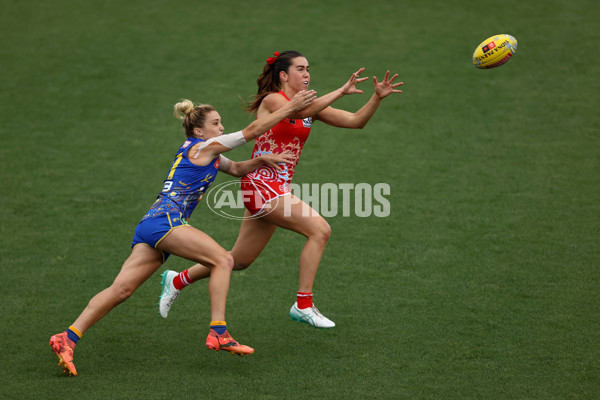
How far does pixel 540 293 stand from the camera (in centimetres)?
703

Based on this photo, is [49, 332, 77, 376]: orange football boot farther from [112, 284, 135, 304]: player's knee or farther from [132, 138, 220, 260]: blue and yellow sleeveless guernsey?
[132, 138, 220, 260]: blue and yellow sleeveless guernsey

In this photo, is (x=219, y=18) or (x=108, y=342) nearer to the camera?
(x=108, y=342)

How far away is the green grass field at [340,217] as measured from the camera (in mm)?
5785

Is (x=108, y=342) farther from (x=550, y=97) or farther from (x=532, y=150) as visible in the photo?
(x=550, y=97)

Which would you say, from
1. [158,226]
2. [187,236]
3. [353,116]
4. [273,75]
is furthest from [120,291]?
[353,116]

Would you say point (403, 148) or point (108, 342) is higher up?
point (403, 148)

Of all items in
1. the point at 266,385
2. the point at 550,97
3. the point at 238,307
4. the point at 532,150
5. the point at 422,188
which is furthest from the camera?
the point at 550,97

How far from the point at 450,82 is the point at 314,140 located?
2860mm

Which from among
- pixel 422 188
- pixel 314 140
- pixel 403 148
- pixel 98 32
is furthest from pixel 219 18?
pixel 422 188

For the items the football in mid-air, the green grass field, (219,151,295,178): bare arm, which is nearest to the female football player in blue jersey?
(219,151,295,178): bare arm

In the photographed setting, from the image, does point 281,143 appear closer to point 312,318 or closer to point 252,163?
point 252,163

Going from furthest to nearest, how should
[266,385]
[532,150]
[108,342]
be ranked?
[532,150] → [108,342] → [266,385]

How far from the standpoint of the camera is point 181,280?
649 cm

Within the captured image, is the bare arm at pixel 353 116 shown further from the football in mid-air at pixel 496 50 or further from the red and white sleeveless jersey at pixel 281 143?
the football in mid-air at pixel 496 50
